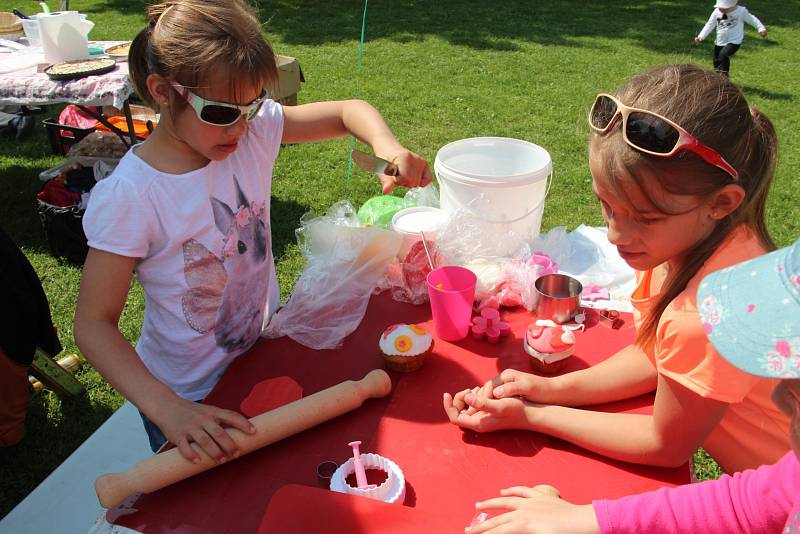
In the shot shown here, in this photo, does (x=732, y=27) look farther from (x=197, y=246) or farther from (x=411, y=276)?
(x=197, y=246)

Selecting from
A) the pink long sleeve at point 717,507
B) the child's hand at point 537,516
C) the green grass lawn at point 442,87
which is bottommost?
the green grass lawn at point 442,87

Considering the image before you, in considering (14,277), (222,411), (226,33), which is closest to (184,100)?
(226,33)

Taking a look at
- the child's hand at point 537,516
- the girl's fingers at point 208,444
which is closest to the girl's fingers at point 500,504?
the child's hand at point 537,516

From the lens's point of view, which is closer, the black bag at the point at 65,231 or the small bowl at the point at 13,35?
the black bag at the point at 65,231

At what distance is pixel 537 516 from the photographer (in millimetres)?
938

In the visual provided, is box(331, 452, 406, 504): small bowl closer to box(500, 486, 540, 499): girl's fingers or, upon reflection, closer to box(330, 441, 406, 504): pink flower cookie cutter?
box(330, 441, 406, 504): pink flower cookie cutter

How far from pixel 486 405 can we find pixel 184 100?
2.77 ft

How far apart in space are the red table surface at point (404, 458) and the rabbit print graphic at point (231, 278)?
9cm

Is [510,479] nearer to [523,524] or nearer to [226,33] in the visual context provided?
[523,524]

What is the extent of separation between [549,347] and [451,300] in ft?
0.79

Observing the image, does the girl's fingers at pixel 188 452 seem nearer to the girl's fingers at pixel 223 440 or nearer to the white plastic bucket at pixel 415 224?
the girl's fingers at pixel 223 440

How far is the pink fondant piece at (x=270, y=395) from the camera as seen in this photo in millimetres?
1250

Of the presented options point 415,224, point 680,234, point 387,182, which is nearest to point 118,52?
point 415,224

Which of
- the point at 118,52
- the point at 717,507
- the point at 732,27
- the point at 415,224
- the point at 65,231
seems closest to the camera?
the point at 717,507
